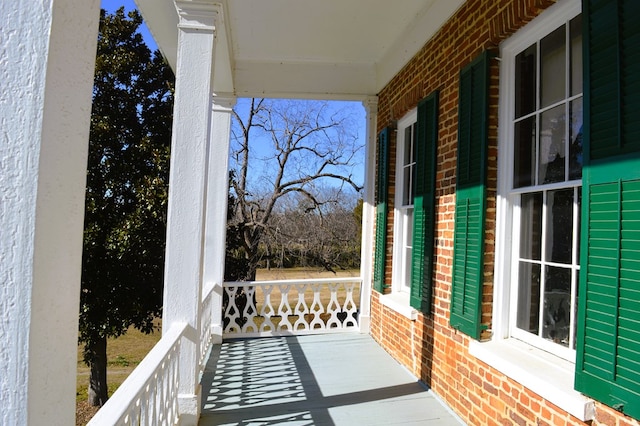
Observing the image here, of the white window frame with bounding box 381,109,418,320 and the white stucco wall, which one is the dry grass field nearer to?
the white window frame with bounding box 381,109,418,320

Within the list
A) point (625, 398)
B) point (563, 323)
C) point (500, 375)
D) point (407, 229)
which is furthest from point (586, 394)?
point (407, 229)

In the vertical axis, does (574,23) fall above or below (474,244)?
above

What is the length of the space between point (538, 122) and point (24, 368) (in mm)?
2895

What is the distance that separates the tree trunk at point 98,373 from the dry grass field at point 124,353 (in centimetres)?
30

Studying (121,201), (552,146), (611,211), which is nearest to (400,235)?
(552,146)

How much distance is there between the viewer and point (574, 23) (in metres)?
2.54

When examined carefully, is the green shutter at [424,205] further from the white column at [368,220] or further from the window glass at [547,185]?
the white column at [368,220]

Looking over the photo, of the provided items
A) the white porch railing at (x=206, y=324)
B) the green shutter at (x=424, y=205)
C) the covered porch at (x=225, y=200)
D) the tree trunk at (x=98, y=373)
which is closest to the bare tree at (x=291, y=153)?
the tree trunk at (x=98, y=373)

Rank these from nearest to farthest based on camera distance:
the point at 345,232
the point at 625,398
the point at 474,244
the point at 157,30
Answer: the point at 625,398 < the point at 474,244 < the point at 157,30 < the point at 345,232

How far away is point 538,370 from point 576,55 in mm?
1719

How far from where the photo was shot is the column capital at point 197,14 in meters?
3.31

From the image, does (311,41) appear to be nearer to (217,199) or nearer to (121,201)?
(217,199)

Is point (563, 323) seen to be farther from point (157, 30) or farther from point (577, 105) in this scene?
point (157, 30)

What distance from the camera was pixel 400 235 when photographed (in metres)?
5.41
